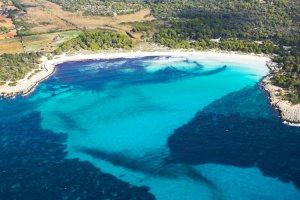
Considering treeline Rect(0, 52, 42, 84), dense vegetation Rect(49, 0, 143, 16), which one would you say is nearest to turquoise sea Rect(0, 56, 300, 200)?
treeline Rect(0, 52, 42, 84)

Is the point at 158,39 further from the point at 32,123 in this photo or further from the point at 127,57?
the point at 32,123

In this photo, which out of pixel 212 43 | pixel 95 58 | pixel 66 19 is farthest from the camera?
pixel 66 19

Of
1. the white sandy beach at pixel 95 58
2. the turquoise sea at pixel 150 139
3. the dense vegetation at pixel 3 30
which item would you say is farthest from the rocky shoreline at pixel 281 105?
the dense vegetation at pixel 3 30

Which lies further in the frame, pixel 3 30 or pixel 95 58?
pixel 3 30

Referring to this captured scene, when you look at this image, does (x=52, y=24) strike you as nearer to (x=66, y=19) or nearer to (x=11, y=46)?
(x=66, y=19)


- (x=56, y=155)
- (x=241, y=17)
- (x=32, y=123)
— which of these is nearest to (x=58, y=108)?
(x=32, y=123)

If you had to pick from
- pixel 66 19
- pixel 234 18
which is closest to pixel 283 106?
pixel 234 18
